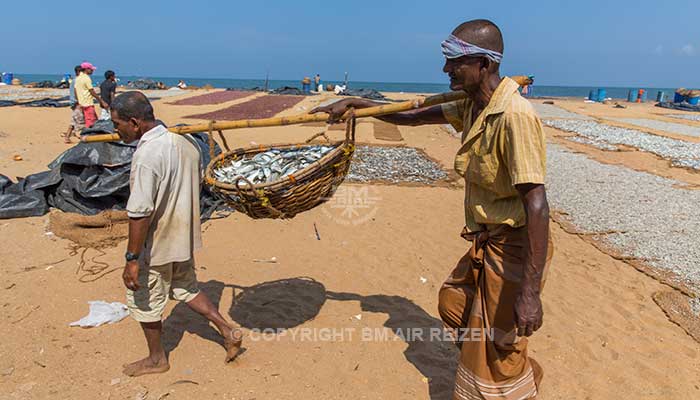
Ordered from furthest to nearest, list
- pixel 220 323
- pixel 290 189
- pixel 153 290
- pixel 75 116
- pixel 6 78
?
pixel 6 78
pixel 75 116
pixel 220 323
pixel 153 290
pixel 290 189

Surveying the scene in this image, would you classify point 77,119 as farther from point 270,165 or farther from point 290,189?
point 290,189

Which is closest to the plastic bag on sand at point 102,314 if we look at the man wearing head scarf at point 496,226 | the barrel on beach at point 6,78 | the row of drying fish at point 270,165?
the row of drying fish at point 270,165

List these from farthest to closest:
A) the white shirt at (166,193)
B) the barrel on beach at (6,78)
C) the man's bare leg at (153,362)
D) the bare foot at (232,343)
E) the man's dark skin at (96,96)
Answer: the barrel on beach at (6,78) → the man's dark skin at (96,96) → the bare foot at (232,343) → the man's bare leg at (153,362) → the white shirt at (166,193)

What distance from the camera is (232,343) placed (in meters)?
3.38

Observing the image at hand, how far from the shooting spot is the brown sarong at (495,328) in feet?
7.99

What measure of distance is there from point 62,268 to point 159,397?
2653 millimetres

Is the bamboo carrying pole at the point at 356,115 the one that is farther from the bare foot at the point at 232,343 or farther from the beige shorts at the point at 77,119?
the beige shorts at the point at 77,119

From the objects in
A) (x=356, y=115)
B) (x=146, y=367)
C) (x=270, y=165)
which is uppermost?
(x=356, y=115)

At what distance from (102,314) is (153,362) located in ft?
3.38

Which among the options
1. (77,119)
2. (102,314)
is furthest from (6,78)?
(102,314)

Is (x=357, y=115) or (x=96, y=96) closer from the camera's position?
(x=357, y=115)

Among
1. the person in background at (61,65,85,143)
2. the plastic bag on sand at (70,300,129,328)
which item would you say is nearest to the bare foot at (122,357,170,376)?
the plastic bag on sand at (70,300,129,328)

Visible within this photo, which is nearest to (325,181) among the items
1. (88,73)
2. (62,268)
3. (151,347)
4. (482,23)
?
(482,23)

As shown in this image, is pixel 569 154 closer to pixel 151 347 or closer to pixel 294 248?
pixel 294 248
